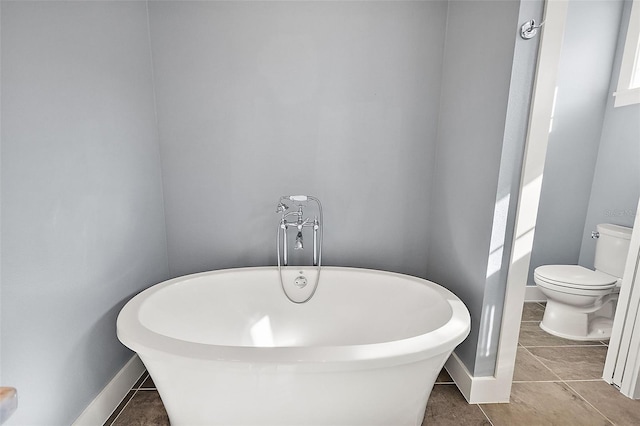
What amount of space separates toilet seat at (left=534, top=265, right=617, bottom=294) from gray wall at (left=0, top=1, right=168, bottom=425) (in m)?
2.53

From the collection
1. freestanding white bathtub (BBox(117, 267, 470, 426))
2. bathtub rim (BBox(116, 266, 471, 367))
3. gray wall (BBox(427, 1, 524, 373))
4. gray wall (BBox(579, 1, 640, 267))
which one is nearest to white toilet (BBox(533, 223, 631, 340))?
gray wall (BBox(579, 1, 640, 267))

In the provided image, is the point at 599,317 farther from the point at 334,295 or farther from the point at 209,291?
the point at 209,291

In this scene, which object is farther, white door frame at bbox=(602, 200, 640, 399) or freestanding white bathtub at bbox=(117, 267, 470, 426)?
white door frame at bbox=(602, 200, 640, 399)

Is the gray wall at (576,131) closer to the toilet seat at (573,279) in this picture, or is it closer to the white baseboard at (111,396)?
the toilet seat at (573,279)

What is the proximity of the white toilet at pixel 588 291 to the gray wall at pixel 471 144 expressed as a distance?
3.00ft

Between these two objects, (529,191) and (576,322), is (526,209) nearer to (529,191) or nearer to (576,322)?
(529,191)

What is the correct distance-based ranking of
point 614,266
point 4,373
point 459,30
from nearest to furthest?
point 4,373, point 459,30, point 614,266

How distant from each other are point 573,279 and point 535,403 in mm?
974

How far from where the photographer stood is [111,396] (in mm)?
1531

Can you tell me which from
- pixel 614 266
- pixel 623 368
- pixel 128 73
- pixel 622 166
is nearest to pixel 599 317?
pixel 614 266

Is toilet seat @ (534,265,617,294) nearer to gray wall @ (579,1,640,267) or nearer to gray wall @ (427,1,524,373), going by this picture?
gray wall @ (579,1,640,267)

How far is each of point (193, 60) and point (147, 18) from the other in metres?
0.31

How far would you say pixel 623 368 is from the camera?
1.71 metres

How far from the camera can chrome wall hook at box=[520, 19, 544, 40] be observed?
1288mm
